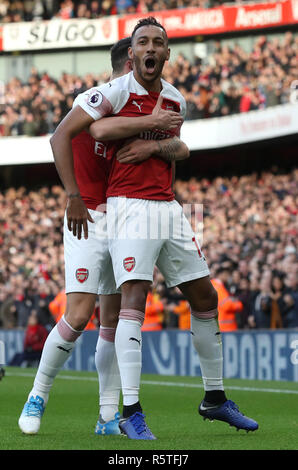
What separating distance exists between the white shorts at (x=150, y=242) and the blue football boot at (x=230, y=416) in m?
0.81

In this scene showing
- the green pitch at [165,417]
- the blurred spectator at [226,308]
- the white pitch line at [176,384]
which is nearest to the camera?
the green pitch at [165,417]

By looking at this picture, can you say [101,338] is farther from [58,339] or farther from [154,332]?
[154,332]

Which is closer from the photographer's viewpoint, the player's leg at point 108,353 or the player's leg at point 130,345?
the player's leg at point 130,345

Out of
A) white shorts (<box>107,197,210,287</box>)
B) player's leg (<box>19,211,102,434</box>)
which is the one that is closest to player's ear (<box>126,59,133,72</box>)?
white shorts (<box>107,197,210,287</box>)

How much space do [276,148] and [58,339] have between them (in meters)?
24.3

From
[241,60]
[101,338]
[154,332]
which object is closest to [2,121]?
[241,60]

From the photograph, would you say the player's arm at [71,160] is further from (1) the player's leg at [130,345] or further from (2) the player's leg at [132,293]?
(1) the player's leg at [130,345]

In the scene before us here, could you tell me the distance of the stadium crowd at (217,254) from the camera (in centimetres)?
1550

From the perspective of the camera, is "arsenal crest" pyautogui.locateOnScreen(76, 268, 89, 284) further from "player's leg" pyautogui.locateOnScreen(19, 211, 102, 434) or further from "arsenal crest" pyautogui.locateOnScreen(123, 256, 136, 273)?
"arsenal crest" pyautogui.locateOnScreen(123, 256, 136, 273)

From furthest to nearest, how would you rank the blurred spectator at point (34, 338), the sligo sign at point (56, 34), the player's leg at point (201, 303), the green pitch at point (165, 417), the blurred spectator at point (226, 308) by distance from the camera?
the sligo sign at point (56, 34)
the blurred spectator at point (34, 338)
the blurred spectator at point (226, 308)
the player's leg at point (201, 303)
the green pitch at point (165, 417)

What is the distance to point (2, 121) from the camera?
108 feet

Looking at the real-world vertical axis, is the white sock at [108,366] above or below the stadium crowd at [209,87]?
below

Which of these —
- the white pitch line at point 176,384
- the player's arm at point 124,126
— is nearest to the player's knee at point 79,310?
the player's arm at point 124,126

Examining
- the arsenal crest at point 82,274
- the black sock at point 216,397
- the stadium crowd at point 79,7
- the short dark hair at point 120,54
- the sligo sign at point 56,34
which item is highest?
the stadium crowd at point 79,7
